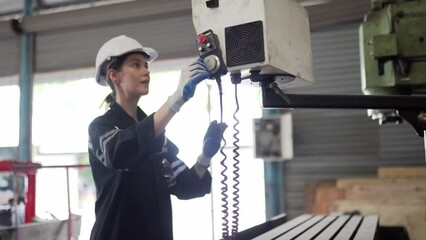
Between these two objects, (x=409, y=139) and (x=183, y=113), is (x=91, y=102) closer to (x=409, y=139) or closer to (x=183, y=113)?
(x=183, y=113)

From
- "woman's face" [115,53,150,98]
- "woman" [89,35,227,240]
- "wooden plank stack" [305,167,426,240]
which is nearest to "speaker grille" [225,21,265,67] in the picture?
"woman" [89,35,227,240]

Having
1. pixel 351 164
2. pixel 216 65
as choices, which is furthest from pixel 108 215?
pixel 351 164

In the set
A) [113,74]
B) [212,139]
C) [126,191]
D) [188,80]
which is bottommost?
[126,191]

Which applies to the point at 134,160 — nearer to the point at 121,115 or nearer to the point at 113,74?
the point at 121,115

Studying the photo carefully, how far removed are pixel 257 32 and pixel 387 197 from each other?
210cm

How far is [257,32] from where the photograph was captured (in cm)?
89

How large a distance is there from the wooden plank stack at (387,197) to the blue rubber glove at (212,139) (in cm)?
129

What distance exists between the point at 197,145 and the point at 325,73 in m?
1.12

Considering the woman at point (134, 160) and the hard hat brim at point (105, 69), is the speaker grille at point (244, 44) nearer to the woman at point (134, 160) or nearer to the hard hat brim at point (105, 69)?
the woman at point (134, 160)

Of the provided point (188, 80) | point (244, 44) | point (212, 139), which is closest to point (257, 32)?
point (244, 44)

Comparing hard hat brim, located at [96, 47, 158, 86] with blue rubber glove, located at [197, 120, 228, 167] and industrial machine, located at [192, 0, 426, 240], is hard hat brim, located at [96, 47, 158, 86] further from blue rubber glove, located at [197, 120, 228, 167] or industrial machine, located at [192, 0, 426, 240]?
industrial machine, located at [192, 0, 426, 240]

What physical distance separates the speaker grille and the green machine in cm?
68

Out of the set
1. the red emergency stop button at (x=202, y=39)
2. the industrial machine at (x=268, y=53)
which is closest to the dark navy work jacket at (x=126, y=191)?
the industrial machine at (x=268, y=53)

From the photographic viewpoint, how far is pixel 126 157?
3.93 feet
